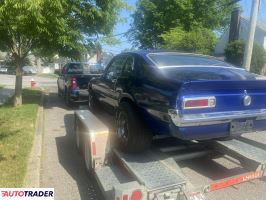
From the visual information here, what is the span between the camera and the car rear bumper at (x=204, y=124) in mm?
3763

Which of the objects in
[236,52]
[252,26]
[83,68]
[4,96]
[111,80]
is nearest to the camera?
[111,80]

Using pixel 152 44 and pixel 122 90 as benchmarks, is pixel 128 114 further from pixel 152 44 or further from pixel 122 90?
pixel 152 44

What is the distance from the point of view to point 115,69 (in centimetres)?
620

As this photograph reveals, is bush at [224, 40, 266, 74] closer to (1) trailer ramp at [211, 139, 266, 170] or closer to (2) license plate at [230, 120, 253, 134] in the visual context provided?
(1) trailer ramp at [211, 139, 266, 170]

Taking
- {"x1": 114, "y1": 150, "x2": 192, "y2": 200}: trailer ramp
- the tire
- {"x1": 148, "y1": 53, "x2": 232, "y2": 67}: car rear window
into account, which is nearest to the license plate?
{"x1": 114, "y1": 150, "x2": 192, "y2": 200}: trailer ramp

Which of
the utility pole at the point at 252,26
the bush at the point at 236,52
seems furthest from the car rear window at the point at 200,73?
the bush at the point at 236,52

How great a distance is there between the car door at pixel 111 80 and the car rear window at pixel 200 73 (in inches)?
57.2

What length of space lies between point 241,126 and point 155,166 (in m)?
1.24

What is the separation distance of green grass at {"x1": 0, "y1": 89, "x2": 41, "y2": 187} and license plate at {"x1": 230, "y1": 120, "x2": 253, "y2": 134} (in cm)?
298

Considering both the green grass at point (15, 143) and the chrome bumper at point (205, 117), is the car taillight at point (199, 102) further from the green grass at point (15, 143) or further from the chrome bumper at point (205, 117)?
the green grass at point (15, 143)

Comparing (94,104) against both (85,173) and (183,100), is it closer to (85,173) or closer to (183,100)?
(85,173)

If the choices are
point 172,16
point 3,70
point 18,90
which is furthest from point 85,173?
point 3,70

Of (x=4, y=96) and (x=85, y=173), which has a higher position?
(x=85, y=173)

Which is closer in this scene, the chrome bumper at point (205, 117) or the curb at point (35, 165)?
the chrome bumper at point (205, 117)
